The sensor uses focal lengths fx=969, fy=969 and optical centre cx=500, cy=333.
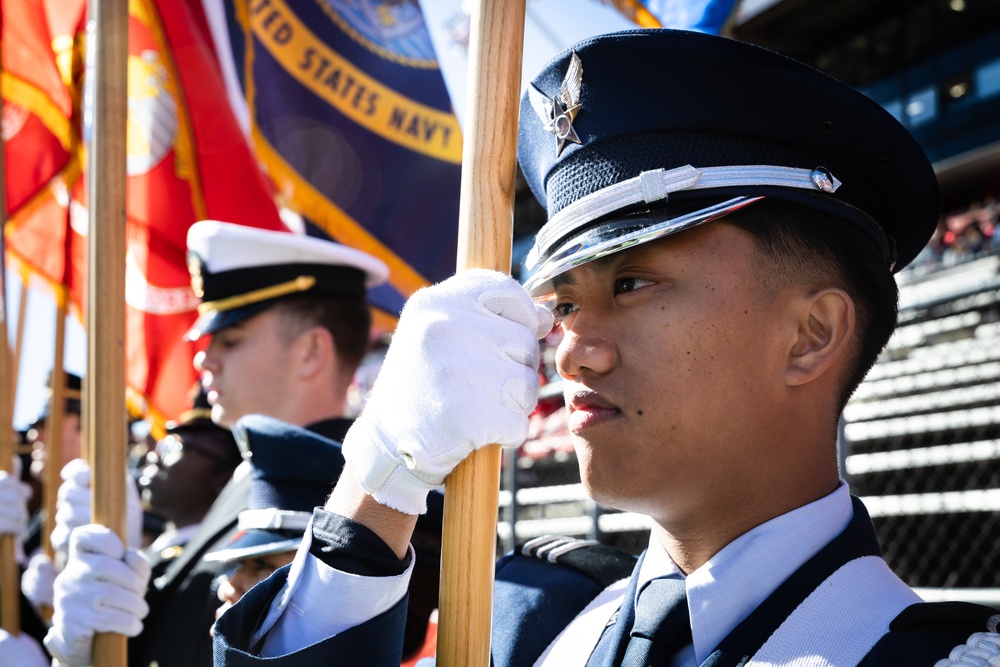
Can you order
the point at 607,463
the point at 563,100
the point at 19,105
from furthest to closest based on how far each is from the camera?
the point at 19,105 < the point at 563,100 < the point at 607,463

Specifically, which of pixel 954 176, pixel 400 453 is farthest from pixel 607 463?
pixel 954 176

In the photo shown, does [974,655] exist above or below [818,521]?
below

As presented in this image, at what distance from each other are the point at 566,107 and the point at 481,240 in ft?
1.37

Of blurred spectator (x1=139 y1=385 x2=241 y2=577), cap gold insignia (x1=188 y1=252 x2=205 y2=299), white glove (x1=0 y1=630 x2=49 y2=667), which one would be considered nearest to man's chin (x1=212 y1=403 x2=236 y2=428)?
cap gold insignia (x1=188 y1=252 x2=205 y2=299)

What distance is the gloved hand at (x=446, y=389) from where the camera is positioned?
124cm

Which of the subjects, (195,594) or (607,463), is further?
(195,594)

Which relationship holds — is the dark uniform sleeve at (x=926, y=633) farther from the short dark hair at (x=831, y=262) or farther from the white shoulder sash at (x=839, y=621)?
the short dark hair at (x=831, y=262)

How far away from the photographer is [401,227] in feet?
15.0

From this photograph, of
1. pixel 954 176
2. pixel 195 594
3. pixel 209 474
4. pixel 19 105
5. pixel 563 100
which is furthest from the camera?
pixel 954 176

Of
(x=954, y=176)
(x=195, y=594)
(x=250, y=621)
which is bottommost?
(x=195, y=594)

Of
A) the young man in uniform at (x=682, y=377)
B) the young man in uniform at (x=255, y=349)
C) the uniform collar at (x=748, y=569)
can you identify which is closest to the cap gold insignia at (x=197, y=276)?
the young man in uniform at (x=255, y=349)

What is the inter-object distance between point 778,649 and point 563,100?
91 centimetres

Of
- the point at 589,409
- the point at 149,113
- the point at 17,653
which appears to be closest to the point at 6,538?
the point at 17,653

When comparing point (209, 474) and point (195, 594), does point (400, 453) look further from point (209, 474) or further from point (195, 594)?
point (209, 474)
